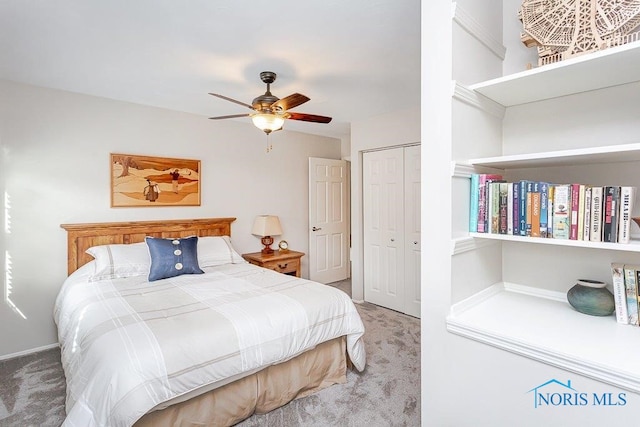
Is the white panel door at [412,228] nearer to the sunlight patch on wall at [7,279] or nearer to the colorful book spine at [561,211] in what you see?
the colorful book spine at [561,211]

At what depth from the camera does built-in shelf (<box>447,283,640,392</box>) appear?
100cm

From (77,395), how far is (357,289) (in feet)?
10.7

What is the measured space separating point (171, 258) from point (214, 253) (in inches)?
20.6

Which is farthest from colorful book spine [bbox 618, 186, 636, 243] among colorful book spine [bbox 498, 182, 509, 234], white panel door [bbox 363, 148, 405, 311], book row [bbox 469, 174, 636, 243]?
white panel door [bbox 363, 148, 405, 311]

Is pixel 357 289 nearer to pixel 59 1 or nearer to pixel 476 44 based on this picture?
pixel 476 44

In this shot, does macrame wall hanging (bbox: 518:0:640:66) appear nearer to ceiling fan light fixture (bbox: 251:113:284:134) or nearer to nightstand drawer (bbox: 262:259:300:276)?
ceiling fan light fixture (bbox: 251:113:284:134)

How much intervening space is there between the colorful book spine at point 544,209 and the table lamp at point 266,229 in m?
3.21

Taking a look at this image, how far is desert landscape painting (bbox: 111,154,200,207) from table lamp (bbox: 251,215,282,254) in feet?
2.62

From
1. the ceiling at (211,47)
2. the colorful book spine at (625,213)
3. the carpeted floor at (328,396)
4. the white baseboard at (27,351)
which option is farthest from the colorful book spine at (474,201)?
the white baseboard at (27,351)

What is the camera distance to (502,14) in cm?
167

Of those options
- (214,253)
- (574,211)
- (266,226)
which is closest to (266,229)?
(266,226)

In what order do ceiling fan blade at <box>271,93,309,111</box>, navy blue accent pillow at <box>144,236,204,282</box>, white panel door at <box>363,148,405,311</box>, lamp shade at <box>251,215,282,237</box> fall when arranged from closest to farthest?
1. ceiling fan blade at <box>271,93,309,111</box>
2. navy blue accent pillow at <box>144,236,204,282</box>
3. white panel door at <box>363,148,405,311</box>
4. lamp shade at <box>251,215,282,237</box>

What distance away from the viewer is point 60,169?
2957mm
